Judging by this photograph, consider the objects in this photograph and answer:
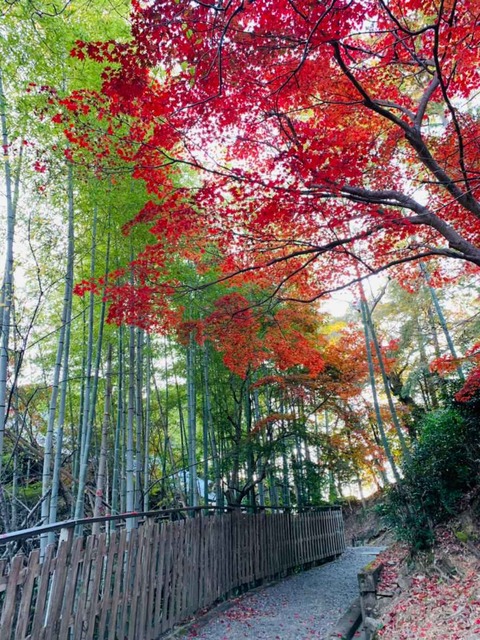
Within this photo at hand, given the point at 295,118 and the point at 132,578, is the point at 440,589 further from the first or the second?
the point at 295,118

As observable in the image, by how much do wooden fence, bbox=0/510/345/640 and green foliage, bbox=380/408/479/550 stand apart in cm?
215

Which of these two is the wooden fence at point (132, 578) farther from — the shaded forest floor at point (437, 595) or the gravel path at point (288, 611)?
the shaded forest floor at point (437, 595)

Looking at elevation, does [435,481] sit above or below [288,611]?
above

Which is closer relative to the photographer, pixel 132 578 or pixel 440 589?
pixel 132 578

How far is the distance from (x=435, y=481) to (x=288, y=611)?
250 centimetres

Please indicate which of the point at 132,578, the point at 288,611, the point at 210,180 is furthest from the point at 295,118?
the point at 288,611

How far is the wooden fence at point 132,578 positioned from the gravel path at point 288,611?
0.83ft

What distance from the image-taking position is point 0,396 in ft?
10.9

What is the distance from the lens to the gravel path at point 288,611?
4133mm

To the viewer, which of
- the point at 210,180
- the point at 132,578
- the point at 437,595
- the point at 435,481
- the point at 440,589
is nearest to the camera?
the point at 132,578

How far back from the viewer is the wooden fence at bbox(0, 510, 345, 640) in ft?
7.75

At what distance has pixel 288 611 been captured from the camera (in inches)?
200

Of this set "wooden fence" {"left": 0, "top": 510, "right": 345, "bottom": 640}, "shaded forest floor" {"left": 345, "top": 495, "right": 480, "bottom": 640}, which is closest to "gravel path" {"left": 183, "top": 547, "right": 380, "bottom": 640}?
"wooden fence" {"left": 0, "top": 510, "right": 345, "bottom": 640}

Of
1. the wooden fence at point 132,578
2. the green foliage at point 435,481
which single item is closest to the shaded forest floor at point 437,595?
the green foliage at point 435,481
